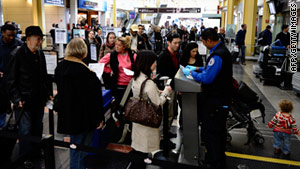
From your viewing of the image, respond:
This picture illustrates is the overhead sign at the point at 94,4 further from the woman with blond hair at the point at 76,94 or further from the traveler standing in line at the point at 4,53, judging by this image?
the woman with blond hair at the point at 76,94

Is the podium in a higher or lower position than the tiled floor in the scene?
higher

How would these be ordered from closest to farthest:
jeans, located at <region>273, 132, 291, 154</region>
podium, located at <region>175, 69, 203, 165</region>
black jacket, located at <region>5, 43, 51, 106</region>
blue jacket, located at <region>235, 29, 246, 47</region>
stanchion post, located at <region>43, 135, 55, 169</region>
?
1. stanchion post, located at <region>43, 135, 55, 169</region>
2. podium, located at <region>175, 69, 203, 165</region>
3. black jacket, located at <region>5, 43, 51, 106</region>
4. jeans, located at <region>273, 132, 291, 154</region>
5. blue jacket, located at <region>235, 29, 246, 47</region>

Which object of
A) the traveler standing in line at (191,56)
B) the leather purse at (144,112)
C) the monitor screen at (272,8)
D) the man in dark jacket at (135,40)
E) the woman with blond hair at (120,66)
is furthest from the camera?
the monitor screen at (272,8)

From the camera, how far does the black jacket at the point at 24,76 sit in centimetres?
324

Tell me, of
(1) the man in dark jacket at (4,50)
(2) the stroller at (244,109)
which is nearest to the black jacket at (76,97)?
(1) the man in dark jacket at (4,50)

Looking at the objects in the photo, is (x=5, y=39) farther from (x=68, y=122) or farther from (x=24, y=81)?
(x=68, y=122)

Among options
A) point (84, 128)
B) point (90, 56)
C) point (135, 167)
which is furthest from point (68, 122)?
point (90, 56)

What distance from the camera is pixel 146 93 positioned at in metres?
2.81

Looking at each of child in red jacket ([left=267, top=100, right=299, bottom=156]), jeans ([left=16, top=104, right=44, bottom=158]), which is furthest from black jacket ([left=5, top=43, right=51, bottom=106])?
child in red jacket ([left=267, top=100, right=299, bottom=156])

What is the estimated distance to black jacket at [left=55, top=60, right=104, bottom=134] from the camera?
2646 millimetres

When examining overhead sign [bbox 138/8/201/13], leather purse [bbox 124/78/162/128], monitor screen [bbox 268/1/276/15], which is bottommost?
leather purse [bbox 124/78/162/128]

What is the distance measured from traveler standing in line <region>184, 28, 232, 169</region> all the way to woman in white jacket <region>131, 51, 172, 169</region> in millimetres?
492

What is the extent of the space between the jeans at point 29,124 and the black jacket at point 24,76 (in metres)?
0.13

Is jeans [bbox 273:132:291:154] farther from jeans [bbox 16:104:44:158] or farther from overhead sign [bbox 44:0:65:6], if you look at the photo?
overhead sign [bbox 44:0:65:6]
